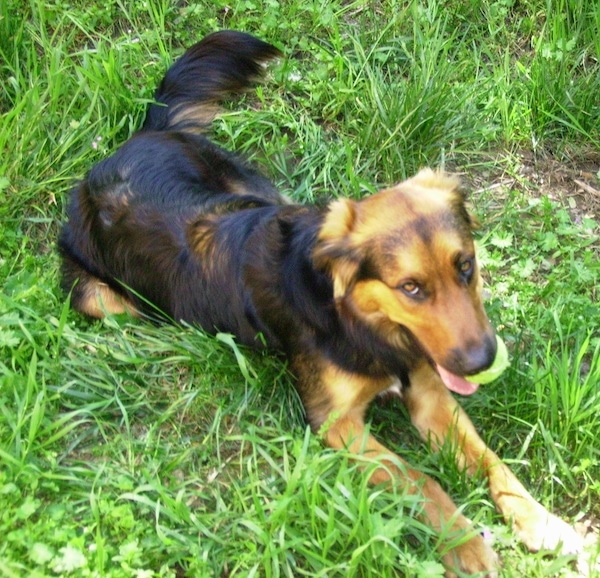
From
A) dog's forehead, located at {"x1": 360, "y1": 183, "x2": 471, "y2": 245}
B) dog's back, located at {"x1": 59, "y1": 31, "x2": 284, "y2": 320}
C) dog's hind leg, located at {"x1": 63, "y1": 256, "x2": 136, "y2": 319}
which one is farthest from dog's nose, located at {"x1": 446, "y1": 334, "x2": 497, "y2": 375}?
dog's hind leg, located at {"x1": 63, "y1": 256, "x2": 136, "y2": 319}

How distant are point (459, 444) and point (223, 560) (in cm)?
97

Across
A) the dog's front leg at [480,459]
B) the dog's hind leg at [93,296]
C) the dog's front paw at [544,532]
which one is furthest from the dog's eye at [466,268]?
the dog's hind leg at [93,296]

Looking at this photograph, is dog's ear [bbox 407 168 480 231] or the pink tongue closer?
the pink tongue

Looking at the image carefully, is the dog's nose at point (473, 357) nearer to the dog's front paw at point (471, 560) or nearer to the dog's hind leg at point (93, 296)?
the dog's front paw at point (471, 560)

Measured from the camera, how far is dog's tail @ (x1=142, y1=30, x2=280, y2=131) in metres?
3.90

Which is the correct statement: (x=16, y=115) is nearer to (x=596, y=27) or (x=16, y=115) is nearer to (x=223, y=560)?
(x=223, y=560)

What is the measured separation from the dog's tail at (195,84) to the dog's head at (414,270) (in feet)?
5.04

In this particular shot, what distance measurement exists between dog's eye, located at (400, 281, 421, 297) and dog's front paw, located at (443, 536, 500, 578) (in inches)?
35.3

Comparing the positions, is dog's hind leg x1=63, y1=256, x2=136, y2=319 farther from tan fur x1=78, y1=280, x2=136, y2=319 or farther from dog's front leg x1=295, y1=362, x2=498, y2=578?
dog's front leg x1=295, y1=362, x2=498, y2=578

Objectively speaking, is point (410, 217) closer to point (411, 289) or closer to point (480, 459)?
point (411, 289)

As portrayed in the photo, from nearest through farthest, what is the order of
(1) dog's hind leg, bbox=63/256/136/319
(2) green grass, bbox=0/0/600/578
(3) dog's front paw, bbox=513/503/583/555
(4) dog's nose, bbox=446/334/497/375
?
1. (4) dog's nose, bbox=446/334/497/375
2. (2) green grass, bbox=0/0/600/578
3. (3) dog's front paw, bbox=513/503/583/555
4. (1) dog's hind leg, bbox=63/256/136/319

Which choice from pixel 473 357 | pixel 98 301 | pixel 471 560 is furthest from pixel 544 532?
pixel 98 301

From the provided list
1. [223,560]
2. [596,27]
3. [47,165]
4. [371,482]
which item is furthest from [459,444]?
[596,27]

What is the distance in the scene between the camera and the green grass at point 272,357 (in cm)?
257
